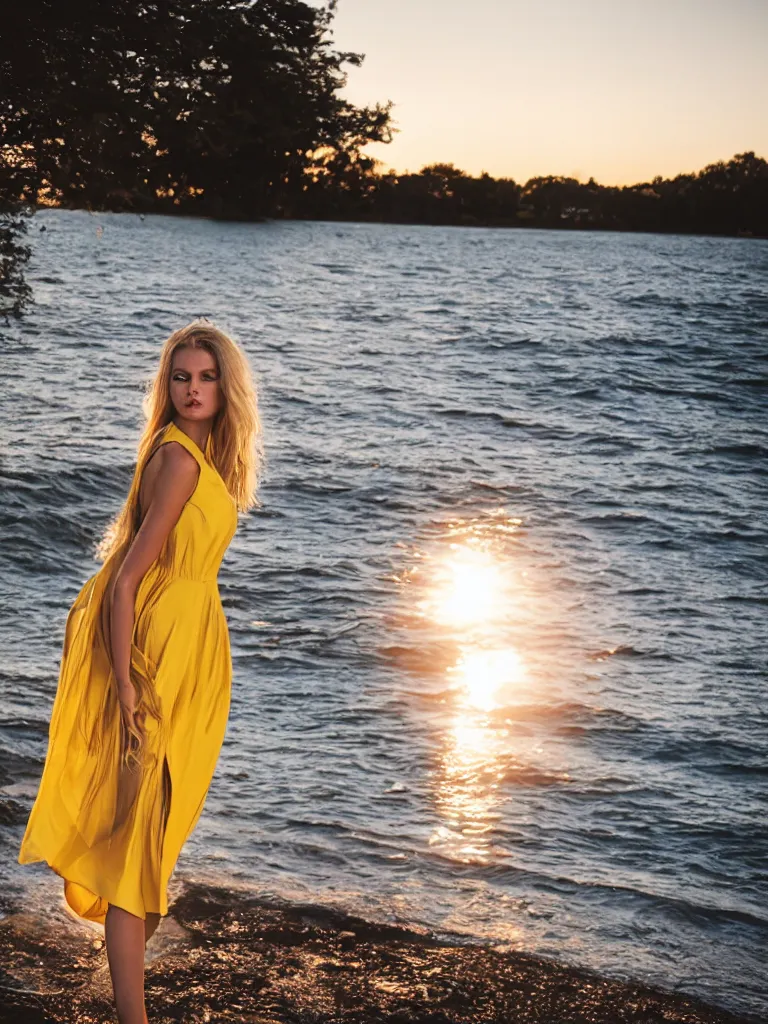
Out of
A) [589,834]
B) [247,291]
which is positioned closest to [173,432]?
[589,834]

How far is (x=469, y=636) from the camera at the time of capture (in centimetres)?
1084

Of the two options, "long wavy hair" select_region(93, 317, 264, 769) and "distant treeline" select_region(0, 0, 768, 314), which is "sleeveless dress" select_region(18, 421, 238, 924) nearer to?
"long wavy hair" select_region(93, 317, 264, 769)

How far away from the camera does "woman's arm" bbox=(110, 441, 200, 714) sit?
10.4 feet

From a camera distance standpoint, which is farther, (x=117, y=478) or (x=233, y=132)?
(x=117, y=478)

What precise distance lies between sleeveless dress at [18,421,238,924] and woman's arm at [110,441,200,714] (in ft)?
0.16

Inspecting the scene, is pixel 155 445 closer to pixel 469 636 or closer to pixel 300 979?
pixel 300 979

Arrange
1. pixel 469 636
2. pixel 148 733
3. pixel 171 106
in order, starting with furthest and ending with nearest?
pixel 469 636 < pixel 171 106 < pixel 148 733

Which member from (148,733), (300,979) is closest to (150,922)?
(148,733)

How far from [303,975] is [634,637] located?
754 cm

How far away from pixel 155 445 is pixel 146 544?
323 millimetres

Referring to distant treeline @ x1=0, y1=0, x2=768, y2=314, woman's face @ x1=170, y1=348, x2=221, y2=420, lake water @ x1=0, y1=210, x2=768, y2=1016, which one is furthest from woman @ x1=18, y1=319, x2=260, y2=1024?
distant treeline @ x1=0, y1=0, x2=768, y2=314

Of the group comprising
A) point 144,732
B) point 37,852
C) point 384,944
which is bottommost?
point 384,944

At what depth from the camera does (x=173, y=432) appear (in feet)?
10.9

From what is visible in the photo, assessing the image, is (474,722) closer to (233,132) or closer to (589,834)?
(589,834)
